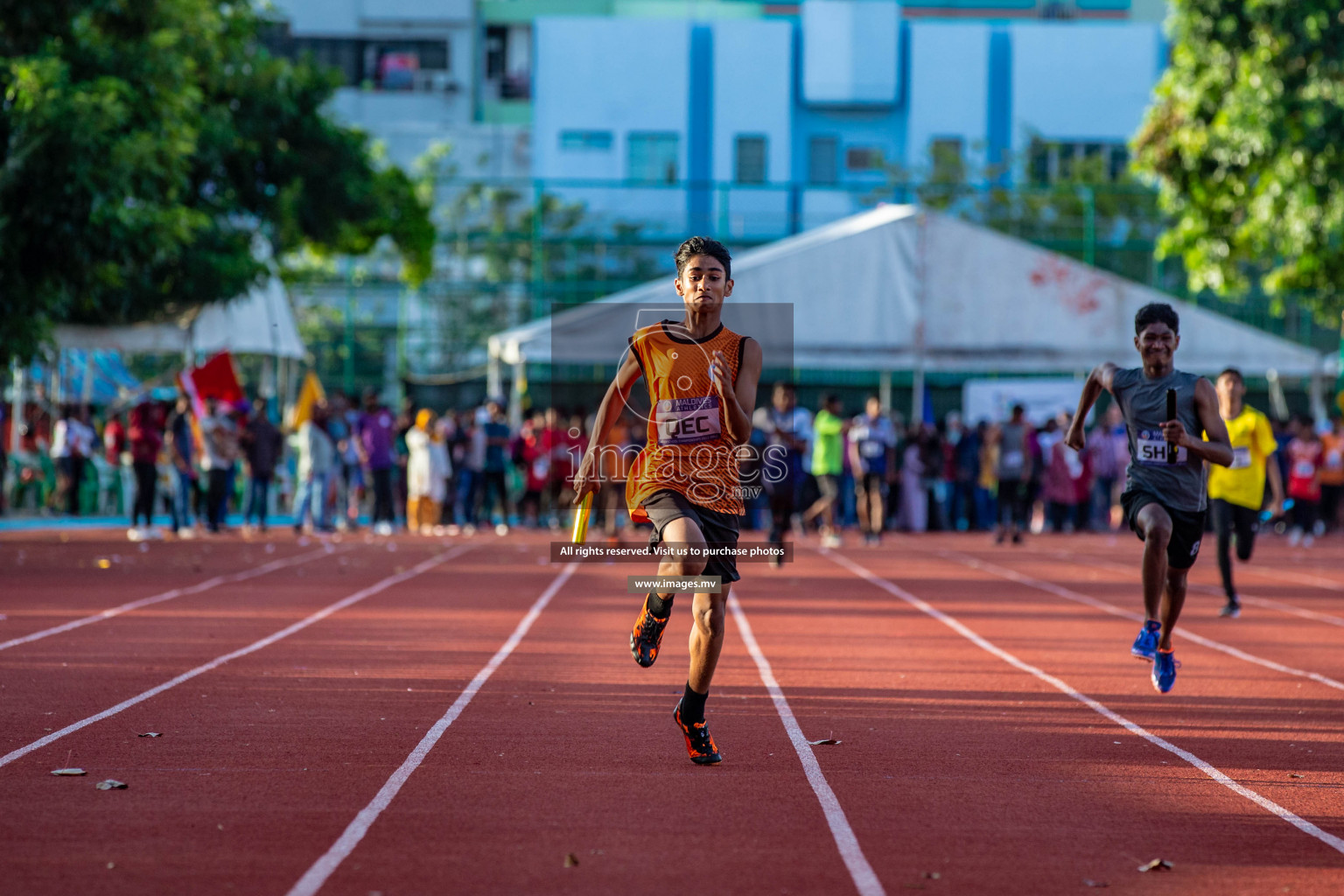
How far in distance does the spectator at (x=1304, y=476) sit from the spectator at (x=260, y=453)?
1490cm

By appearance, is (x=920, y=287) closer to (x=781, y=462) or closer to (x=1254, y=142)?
(x=1254, y=142)

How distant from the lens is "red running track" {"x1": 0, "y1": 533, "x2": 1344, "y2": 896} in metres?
4.88

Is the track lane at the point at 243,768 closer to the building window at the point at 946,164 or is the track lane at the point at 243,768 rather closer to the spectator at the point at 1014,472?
the spectator at the point at 1014,472

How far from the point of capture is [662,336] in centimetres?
643

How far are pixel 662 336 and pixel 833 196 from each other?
3323cm

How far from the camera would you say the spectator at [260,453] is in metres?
21.9

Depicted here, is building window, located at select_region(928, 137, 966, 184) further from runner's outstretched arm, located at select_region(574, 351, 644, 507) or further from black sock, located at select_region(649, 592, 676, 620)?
black sock, located at select_region(649, 592, 676, 620)

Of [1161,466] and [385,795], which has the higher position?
[1161,466]

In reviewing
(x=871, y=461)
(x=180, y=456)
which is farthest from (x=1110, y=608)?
(x=180, y=456)

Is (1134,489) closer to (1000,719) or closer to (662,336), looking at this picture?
(1000,719)

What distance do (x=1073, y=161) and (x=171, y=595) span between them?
110ft

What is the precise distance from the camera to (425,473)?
78.7 ft

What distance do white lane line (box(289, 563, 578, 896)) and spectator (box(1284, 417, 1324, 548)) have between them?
1785 cm

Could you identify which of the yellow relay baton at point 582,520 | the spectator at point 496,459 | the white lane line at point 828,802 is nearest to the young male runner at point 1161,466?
the white lane line at point 828,802
